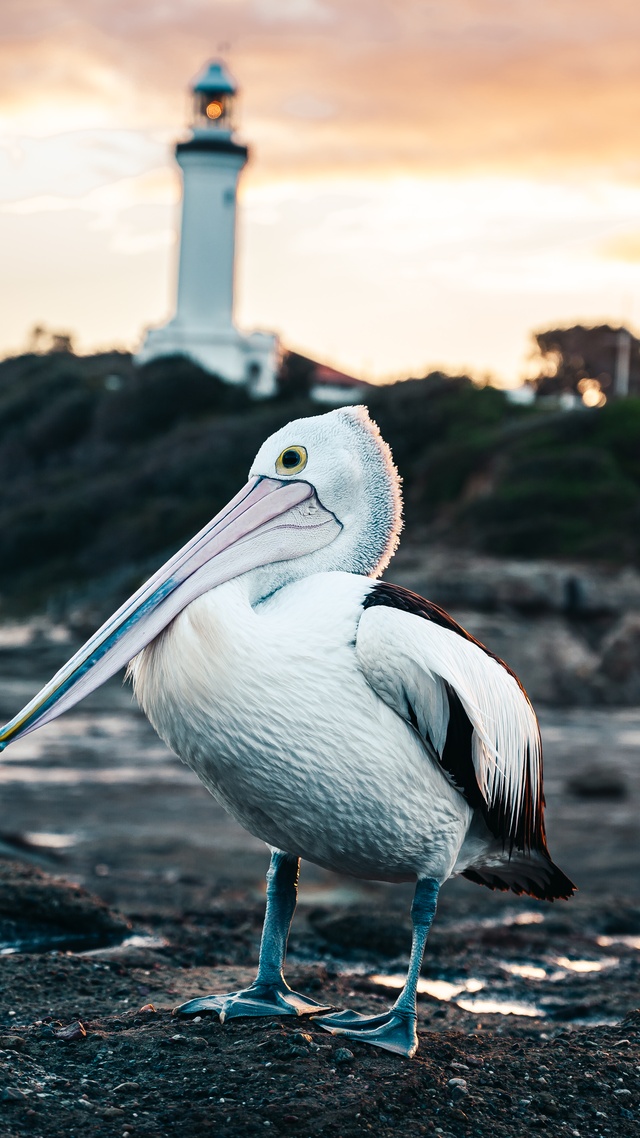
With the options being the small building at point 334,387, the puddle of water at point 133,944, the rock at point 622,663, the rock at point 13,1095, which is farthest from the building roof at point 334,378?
the rock at point 13,1095

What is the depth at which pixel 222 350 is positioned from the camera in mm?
44031

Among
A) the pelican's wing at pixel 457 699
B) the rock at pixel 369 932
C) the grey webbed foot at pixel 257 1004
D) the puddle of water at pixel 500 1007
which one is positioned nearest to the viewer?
the pelican's wing at pixel 457 699

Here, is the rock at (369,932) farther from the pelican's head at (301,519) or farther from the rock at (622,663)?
the rock at (622,663)

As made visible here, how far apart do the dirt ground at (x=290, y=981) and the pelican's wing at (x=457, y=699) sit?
0.74 m

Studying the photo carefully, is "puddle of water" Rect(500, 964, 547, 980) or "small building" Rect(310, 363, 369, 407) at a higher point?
"small building" Rect(310, 363, 369, 407)

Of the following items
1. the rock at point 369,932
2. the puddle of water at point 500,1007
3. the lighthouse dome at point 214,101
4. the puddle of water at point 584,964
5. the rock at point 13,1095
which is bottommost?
the puddle of water at point 500,1007

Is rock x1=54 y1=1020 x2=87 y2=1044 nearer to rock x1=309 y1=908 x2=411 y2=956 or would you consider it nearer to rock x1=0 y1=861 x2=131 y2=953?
rock x1=0 y1=861 x2=131 y2=953

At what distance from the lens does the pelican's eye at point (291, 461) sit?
3801 millimetres

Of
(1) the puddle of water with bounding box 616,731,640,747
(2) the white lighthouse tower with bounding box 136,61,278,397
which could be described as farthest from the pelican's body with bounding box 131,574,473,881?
(2) the white lighthouse tower with bounding box 136,61,278,397

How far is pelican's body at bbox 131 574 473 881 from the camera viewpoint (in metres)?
3.36

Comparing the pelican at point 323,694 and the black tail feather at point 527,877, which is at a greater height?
the pelican at point 323,694

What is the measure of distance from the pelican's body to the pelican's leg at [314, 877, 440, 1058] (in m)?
0.10

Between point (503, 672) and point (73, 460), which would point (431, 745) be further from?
point (73, 460)

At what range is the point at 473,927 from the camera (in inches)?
281
